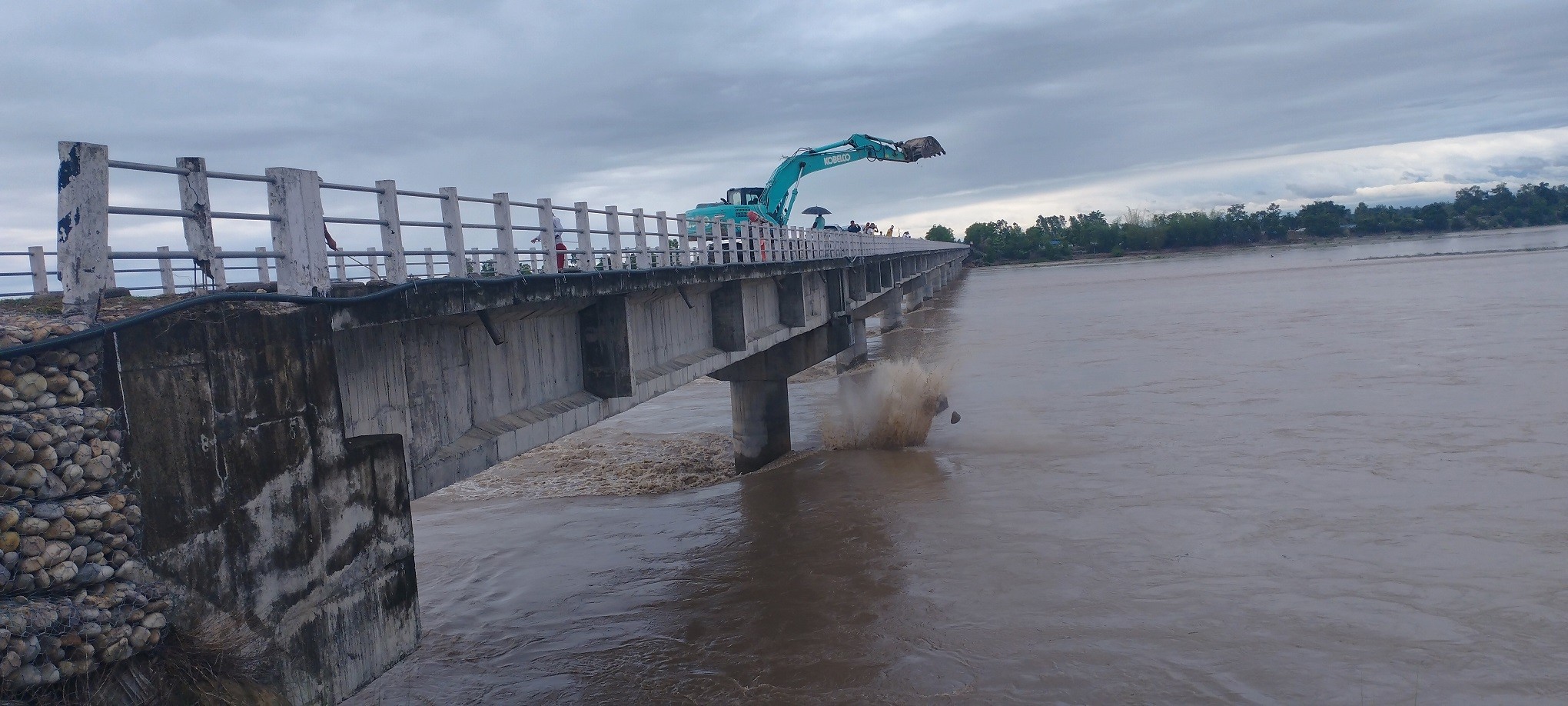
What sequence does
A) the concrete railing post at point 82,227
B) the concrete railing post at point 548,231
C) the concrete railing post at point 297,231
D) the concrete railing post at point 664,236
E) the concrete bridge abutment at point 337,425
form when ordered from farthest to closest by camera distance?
1. the concrete railing post at point 664,236
2. the concrete railing post at point 548,231
3. the concrete railing post at point 297,231
4. the concrete bridge abutment at point 337,425
5. the concrete railing post at point 82,227

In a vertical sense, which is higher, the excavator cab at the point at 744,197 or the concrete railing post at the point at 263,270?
the excavator cab at the point at 744,197

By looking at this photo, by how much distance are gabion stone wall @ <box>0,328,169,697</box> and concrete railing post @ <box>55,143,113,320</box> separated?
371 millimetres

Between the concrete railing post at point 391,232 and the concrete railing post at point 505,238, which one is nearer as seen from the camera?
the concrete railing post at point 391,232

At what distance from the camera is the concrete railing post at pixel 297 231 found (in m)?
6.55

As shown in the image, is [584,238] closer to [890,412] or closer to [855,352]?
[890,412]

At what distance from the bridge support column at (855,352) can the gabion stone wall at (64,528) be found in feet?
106

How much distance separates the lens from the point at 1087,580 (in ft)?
36.9

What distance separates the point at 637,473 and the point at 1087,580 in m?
11.1

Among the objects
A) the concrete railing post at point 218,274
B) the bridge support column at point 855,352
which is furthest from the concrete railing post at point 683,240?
the bridge support column at point 855,352

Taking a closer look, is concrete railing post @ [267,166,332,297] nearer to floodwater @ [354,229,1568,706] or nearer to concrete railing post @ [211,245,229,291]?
concrete railing post @ [211,245,229,291]

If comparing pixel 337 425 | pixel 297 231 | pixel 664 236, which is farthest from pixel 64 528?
pixel 664 236

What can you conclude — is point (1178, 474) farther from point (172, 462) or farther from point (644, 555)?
point (172, 462)

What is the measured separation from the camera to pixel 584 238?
10.6 m

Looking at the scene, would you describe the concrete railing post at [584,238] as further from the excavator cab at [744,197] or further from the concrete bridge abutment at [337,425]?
the excavator cab at [744,197]
